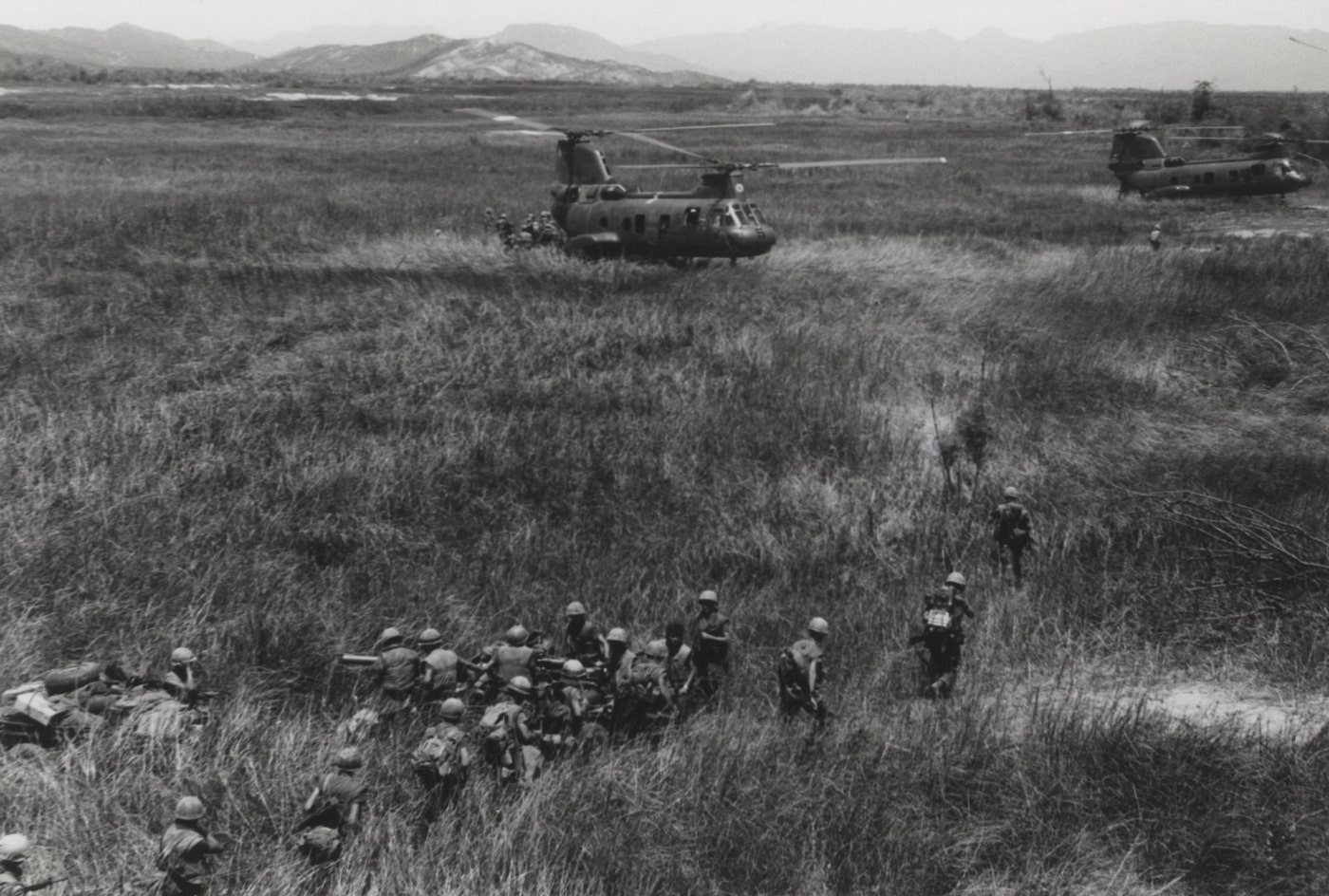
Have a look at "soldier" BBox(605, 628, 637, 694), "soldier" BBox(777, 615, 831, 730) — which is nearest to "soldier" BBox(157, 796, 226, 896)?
"soldier" BBox(605, 628, 637, 694)

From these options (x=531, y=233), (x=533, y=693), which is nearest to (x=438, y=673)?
(x=533, y=693)

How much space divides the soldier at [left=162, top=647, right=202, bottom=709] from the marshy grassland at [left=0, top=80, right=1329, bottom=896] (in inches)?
10.2

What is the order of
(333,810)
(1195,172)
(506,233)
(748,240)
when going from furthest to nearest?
(1195,172) < (506,233) < (748,240) < (333,810)

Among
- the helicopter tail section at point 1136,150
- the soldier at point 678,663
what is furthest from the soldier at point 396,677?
the helicopter tail section at point 1136,150

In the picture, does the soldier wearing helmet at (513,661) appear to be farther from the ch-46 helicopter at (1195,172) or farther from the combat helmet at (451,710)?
the ch-46 helicopter at (1195,172)

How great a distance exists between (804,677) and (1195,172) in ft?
107

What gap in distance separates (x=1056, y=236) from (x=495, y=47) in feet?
540

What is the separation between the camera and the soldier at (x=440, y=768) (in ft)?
19.9

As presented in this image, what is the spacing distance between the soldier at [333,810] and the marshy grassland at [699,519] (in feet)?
0.39

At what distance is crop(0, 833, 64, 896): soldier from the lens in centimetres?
466

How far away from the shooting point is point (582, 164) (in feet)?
73.9

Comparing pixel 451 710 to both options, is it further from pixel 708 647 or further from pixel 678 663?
pixel 708 647

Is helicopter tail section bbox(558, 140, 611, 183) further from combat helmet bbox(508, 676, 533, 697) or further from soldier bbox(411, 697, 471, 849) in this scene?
soldier bbox(411, 697, 471, 849)

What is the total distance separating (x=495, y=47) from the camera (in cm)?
16912
